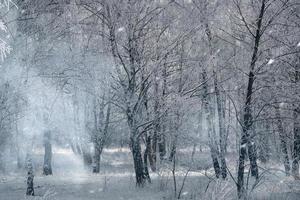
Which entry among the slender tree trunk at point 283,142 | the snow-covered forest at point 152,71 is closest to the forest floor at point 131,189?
the snow-covered forest at point 152,71

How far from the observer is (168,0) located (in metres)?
17.8

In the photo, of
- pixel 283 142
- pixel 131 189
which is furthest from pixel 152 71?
pixel 283 142

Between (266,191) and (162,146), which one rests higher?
(162,146)

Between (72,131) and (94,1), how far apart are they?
41.0 ft

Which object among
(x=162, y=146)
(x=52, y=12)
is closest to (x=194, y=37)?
(x=52, y=12)

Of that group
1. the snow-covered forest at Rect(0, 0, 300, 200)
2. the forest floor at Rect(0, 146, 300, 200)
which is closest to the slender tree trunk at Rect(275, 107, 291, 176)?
the snow-covered forest at Rect(0, 0, 300, 200)

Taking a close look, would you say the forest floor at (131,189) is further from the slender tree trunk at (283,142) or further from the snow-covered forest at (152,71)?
the slender tree trunk at (283,142)

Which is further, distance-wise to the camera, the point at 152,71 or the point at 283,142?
the point at 283,142

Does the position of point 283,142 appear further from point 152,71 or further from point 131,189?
point 131,189

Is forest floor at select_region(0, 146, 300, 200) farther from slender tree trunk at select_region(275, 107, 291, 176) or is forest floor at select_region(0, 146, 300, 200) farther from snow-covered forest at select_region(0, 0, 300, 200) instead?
slender tree trunk at select_region(275, 107, 291, 176)

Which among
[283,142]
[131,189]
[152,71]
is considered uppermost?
[152,71]

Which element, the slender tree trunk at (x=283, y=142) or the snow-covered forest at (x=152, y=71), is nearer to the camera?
the snow-covered forest at (x=152, y=71)

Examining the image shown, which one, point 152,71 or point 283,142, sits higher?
point 152,71

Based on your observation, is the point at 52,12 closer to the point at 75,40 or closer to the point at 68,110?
the point at 75,40
